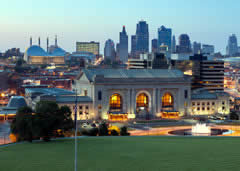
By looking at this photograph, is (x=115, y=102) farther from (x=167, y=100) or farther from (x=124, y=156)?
(x=124, y=156)

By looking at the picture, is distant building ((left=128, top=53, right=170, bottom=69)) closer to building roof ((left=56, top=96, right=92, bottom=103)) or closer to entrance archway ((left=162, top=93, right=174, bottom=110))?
entrance archway ((left=162, top=93, right=174, bottom=110))

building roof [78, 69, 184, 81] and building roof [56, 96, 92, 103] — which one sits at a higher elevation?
building roof [78, 69, 184, 81]

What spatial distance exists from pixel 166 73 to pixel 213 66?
128 ft

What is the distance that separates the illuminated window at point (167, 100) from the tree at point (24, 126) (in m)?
65.8

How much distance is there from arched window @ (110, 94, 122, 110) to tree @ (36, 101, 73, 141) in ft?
174

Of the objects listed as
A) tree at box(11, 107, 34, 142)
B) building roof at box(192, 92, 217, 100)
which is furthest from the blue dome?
tree at box(11, 107, 34, 142)

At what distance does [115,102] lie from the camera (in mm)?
113375

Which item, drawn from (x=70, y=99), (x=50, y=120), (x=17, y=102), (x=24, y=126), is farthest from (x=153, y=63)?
(x=24, y=126)

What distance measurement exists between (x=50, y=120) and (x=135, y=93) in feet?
194

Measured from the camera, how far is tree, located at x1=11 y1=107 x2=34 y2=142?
54284 millimetres

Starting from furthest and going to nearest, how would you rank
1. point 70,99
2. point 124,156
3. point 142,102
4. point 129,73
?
1. point 129,73
2. point 142,102
3. point 70,99
4. point 124,156

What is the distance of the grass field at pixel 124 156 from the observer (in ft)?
115

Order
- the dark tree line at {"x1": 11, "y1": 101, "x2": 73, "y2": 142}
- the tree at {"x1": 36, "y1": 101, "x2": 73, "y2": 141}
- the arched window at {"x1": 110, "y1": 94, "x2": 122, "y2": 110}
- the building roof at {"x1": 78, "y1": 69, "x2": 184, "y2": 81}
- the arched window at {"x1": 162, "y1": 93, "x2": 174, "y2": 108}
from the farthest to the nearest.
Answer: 1. the arched window at {"x1": 162, "y1": 93, "x2": 174, "y2": 108}
2. the building roof at {"x1": 78, "y1": 69, "x2": 184, "y2": 81}
3. the arched window at {"x1": 110, "y1": 94, "x2": 122, "y2": 110}
4. the tree at {"x1": 36, "y1": 101, "x2": 73, "y2": 141}
5. the dark tree line at {"x1": 11, "y1": 101, "x2": 73, "y2": 142}

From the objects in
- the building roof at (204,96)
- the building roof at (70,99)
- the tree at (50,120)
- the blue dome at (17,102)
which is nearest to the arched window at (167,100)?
the building roof at (204,96)
